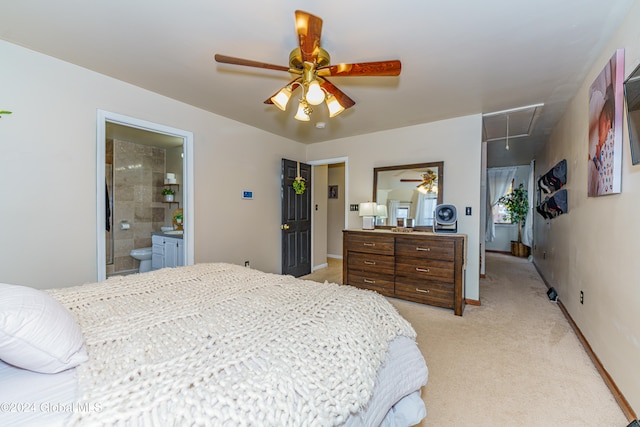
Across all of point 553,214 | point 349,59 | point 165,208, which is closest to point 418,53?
point 349,59

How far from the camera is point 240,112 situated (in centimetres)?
323

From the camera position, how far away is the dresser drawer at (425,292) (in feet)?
9.73

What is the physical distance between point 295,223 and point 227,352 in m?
3.62

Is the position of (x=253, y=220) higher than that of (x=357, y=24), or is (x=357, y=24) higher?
(x=357, y=24)

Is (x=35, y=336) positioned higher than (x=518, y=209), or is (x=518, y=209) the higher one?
(x=518, y=209)

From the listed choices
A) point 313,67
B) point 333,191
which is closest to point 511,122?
point 313,67

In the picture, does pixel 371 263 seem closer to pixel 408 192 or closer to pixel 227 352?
pixel 408 192

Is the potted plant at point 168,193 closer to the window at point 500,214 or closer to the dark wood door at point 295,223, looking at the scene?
the dark wood door at point 295,223

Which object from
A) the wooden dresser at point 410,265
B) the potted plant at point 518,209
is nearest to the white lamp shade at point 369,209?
the wooden dresser at point 410,265

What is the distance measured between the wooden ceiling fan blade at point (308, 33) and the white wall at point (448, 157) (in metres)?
2.40

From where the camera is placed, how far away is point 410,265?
3.18 metres

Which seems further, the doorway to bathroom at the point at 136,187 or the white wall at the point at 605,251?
the doorway to bathroom at the point at 136,187

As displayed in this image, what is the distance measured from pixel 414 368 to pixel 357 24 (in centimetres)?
200

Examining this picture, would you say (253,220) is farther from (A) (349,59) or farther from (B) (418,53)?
(B) (418,53)
